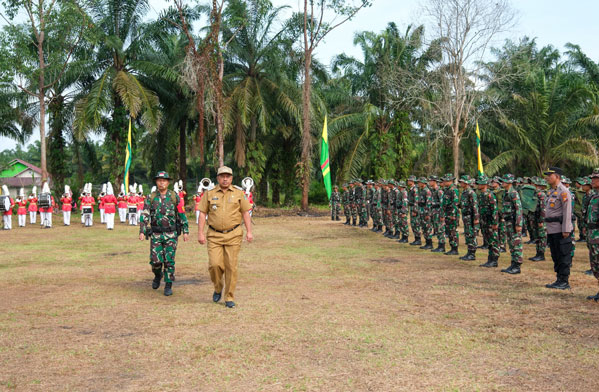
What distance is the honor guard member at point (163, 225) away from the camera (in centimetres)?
754

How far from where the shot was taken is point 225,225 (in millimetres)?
6832

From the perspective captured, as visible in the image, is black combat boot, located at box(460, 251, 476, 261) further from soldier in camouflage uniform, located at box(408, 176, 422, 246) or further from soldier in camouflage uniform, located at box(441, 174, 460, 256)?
soldier in camouflage uniform, located at box(408, 176, 422, 246)

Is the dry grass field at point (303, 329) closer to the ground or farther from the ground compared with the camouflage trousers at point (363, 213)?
closer to the ground

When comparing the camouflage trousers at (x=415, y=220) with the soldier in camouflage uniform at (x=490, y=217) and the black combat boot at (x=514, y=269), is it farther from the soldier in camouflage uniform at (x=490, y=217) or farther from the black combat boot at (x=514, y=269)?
the black combat boot at (x=514, y=269)

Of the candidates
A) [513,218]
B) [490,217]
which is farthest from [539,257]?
[513,218]

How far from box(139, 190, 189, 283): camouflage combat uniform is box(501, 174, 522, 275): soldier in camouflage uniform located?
5582 mm

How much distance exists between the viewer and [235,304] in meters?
7.09

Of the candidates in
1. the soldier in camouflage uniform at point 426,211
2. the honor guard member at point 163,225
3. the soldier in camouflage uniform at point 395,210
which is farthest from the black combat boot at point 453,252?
the honor guard member at point 163,225

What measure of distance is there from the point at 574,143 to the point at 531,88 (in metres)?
4.28

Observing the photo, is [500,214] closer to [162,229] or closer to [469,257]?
[469,257]

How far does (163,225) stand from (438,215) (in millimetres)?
7255

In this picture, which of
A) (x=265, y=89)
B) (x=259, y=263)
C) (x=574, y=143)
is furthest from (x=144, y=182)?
(x=259, y=263)

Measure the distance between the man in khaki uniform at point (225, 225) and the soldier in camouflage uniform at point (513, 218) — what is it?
16.2ft

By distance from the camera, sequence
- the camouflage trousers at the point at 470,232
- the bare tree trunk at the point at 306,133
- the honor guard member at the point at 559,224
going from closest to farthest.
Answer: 1. the honor guard member at the point at 559,224
2. the camouflage trousers at the point at 470,232
3. the bare tree trunk at the point at 306,133
